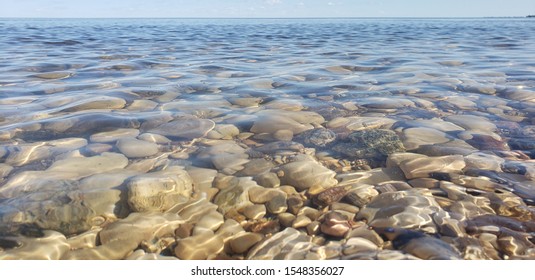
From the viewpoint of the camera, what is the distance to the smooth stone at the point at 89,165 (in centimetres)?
286

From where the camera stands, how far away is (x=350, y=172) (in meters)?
2.96

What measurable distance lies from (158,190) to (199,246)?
2.14 ft

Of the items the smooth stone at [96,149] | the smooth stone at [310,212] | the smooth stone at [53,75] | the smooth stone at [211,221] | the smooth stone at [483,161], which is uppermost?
the smooth stone at [53,75]

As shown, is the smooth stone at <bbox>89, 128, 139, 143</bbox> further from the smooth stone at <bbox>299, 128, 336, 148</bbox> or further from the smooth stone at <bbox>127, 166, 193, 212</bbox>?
the smooth stone at <bbox>299, 128, 336, 148</bbox>

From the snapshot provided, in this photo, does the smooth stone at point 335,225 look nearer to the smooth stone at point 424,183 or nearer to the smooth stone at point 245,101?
the smooth stone at point 424,183

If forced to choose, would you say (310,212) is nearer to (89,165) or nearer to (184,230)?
(184,230)

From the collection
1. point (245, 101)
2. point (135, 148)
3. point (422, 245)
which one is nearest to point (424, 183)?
point (422, 245)

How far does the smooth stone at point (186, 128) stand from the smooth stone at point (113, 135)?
0.62ft

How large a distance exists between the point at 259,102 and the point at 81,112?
221 centimetres

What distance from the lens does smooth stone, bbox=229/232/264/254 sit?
2.11 metres

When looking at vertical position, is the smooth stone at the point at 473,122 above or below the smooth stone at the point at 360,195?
above

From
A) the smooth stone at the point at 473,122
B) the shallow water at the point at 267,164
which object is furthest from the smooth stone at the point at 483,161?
the smooth stone at the point at 473,122

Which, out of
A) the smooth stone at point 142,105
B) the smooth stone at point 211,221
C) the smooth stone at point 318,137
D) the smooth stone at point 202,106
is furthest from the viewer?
the smooth stone at point 142,105
